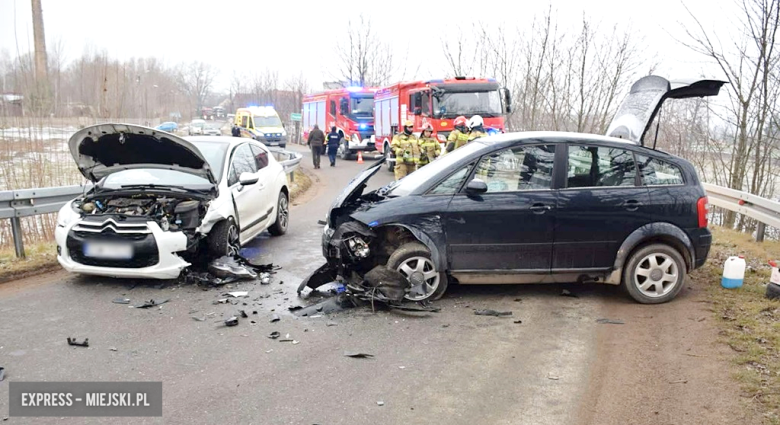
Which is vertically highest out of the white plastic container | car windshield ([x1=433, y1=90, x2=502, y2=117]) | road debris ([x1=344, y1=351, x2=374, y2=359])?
car windshield ([x1=433, y1=90, x2=502, y2=117])

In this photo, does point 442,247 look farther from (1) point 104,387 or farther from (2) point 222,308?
(1) point 104,387

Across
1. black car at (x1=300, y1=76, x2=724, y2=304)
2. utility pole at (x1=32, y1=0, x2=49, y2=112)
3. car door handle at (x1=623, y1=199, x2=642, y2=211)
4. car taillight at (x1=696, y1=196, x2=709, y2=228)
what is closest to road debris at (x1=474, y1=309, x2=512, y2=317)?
black car at (x1=300, y1=76, x2=724, y2=304)

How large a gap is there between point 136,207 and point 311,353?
323 cm

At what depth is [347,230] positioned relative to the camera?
5.91 metres

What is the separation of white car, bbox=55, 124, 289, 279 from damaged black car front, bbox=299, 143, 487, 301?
60.9 inches

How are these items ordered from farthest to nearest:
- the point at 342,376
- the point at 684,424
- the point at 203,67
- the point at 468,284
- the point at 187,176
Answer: the point at 203,67, the point at 187,176, the point at 468,284, the point at 342,376, the point at 684,424

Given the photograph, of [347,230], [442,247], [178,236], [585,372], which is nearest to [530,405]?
[585,372]

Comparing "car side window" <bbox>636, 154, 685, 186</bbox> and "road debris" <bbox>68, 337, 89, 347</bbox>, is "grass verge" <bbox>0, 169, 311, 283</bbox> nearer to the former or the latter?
"road debris" <bbox>68, 337, 89, 347</bbox>

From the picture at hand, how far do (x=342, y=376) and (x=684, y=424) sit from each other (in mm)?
2251

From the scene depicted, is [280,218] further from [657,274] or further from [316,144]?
[316,144]

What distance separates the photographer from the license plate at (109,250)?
613 centimetres

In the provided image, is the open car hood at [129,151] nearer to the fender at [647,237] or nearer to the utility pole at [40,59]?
the fender at [647,237]

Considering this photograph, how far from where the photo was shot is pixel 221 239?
688cm

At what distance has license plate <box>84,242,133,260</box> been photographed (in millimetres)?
6133
